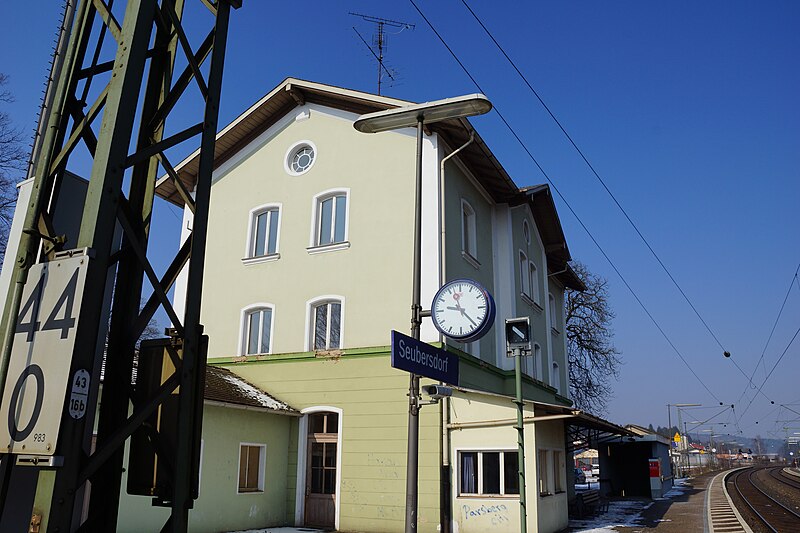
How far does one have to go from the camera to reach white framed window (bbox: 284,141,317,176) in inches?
748

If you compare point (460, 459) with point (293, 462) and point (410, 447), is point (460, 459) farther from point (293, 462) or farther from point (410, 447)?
point (410, 447)

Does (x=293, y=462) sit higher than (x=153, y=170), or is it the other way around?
(x=153, y=170)

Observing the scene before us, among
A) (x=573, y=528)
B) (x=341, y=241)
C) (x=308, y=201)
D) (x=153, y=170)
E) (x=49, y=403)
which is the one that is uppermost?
(x=308, y=201)

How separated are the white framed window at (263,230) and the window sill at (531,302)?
26.6ft

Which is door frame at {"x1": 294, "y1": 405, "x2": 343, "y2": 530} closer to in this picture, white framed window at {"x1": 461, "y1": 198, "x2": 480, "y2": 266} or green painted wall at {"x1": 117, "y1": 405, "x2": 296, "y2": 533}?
green painted wall at {"x1": 117, "y1": 405, "x2": 296, "y2": 533}

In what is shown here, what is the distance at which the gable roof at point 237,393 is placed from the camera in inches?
589

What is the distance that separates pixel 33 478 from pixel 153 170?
7.44 feet

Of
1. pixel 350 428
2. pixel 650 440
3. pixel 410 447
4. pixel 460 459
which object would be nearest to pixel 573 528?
pixel 460 459

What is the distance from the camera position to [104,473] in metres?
4.52

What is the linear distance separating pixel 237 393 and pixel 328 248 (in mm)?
4497

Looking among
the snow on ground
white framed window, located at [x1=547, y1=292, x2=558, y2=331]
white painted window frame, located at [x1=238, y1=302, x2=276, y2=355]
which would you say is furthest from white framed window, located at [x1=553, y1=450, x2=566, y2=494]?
white framed window, located at [x1=547, y1=292, x2=558, y2=331]

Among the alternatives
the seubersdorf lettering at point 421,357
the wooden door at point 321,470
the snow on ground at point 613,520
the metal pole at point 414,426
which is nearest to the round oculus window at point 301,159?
the wooden door at point 321,470

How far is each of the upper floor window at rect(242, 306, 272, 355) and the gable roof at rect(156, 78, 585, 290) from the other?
4473 millimetres

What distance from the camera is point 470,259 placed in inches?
728
